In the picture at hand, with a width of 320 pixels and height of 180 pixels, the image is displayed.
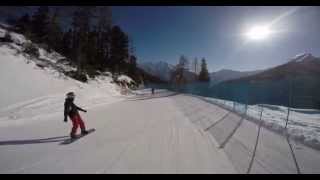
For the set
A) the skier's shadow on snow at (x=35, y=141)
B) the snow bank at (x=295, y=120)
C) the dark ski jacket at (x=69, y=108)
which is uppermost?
the dark ski jacket at (x=69, y=108)

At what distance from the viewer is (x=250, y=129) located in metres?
8.34

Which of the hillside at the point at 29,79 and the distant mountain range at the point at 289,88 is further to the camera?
the hillside at the point at 29,79

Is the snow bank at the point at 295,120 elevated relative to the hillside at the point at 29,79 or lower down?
lower down

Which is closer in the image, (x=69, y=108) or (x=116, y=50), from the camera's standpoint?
(x=69, y=108)

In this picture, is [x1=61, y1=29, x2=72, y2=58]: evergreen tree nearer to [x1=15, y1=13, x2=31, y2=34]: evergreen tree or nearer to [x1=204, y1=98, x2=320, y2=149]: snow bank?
[x1=15, y1=13, x2=31, y2=34]: evergreen tree

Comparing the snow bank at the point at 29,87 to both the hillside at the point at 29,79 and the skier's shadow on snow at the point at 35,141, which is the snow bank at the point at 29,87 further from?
the skier's shadow on snow at the point at 35,141

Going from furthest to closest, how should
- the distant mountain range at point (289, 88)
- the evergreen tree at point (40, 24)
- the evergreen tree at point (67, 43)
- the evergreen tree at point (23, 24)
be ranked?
the evergreen tree at point (67, 43), the evergreen tree at point (40, 24), the evergreen tree at point (23, 24), the distant mountain range at point (289, 88)

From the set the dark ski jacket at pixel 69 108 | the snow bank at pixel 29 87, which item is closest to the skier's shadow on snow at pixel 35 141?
the dark ski jacket at pixel 69 108

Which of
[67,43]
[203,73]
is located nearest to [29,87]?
[67,43]

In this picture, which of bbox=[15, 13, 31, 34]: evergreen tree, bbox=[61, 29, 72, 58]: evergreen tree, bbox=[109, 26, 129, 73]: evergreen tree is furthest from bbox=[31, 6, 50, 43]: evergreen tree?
bbox=[109, 26, 129, 73]: evergreen tree

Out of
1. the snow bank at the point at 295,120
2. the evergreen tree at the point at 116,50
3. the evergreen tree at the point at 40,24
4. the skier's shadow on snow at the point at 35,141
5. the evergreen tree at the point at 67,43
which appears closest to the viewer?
the skier's shadow on snow at the point at 35,141

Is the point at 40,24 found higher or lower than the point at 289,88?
higher

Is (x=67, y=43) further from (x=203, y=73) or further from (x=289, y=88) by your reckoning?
(x=203, y=73)
